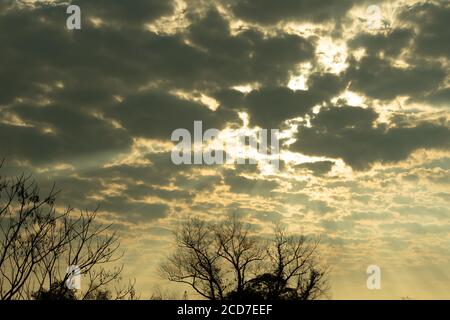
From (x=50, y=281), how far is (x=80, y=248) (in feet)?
4.46

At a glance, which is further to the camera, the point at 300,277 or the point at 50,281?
the point at 300,277

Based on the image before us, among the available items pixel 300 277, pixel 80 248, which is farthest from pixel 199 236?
pixel 80 248

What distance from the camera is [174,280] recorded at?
5484 centimetres
